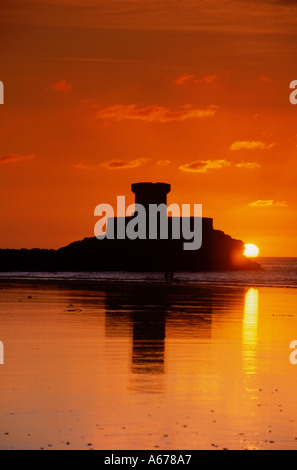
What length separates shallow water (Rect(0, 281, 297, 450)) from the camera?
11023 millimetres

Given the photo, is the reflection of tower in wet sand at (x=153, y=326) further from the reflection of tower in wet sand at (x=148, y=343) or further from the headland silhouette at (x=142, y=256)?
the headland silhouette at (x=142, y=256)

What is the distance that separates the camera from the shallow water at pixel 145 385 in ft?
36.2

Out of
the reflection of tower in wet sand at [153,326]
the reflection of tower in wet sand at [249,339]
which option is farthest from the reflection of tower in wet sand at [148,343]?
the reflection of tower in wet sand at [249,339]

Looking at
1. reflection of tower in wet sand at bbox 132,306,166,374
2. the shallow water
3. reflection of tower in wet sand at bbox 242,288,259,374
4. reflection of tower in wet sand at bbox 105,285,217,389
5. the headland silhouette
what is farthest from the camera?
the headland silhouette

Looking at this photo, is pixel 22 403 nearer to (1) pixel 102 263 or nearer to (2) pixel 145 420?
(2) pixel 145 420

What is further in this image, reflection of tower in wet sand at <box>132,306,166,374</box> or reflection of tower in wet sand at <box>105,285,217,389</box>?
reflection of tower in wet sand at <box>105,285,217,389</box>

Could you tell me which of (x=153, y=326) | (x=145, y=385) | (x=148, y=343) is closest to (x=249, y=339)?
(x=148, y=343)

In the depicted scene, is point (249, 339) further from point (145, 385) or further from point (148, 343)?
A: point (145, 385)

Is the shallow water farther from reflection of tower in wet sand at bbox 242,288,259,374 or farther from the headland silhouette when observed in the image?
the headland silhouette

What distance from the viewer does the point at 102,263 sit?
618 ft

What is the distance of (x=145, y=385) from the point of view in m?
15.1

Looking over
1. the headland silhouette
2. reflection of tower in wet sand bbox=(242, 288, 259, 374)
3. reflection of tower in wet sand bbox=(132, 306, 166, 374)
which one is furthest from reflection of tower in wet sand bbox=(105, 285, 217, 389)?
the headland silhouette
